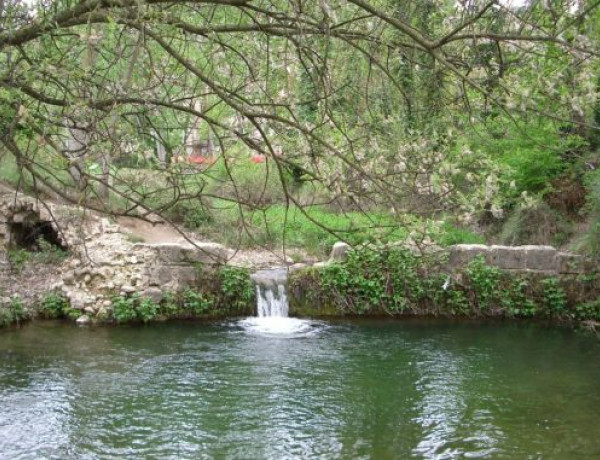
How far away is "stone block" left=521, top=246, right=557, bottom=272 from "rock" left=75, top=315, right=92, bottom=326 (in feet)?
25.7

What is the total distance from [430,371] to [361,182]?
16.1 ft

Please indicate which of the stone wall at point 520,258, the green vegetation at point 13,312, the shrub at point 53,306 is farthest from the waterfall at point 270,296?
the green vegetation at point 13,312

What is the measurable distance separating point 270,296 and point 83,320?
10.6ft

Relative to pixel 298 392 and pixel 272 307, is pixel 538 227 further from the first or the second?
pixel 298 392

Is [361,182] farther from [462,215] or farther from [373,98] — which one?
[373,98]

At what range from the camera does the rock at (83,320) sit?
11562 millimetres

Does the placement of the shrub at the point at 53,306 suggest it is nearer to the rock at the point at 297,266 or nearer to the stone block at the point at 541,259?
the rock at the point at 297,266

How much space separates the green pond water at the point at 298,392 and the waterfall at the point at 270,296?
2.64 ft

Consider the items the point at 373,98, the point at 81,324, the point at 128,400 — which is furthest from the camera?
the point at 81,324

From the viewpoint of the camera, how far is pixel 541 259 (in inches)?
503

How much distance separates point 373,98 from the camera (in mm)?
6367

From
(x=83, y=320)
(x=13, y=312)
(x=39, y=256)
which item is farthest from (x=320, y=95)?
(x=39, y=256)

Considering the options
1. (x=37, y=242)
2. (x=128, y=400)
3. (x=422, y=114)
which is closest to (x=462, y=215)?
(x=422, y=114)

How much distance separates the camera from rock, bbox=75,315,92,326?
11562mm
